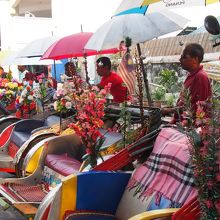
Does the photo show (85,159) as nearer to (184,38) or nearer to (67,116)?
(67,116)

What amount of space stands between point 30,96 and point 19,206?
4.25 m

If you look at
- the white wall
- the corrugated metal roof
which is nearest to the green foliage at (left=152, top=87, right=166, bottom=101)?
the corrugated metal roof

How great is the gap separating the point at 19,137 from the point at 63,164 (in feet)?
6.75

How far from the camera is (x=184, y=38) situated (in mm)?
12570

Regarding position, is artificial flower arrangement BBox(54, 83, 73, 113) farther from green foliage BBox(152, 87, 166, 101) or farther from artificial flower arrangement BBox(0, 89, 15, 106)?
artificial flower arrangement BBox(0, 89, 15, 106)

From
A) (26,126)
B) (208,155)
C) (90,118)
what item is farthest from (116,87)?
(208,155)

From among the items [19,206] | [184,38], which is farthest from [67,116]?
[184,38]

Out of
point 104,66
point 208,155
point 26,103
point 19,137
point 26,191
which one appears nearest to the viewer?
point 208,155

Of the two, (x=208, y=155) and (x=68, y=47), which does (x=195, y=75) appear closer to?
(x=208, y=155)

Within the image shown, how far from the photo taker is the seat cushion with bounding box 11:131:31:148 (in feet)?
23.4

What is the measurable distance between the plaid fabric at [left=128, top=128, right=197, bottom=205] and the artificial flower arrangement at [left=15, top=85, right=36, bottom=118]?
5098mm

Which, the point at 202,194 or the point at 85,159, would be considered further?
the point at 85,159

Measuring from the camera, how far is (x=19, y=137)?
7297 mm

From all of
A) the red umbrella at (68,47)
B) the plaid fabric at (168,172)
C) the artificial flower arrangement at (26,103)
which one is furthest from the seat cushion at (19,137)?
the plaid fabric at (168,172)
